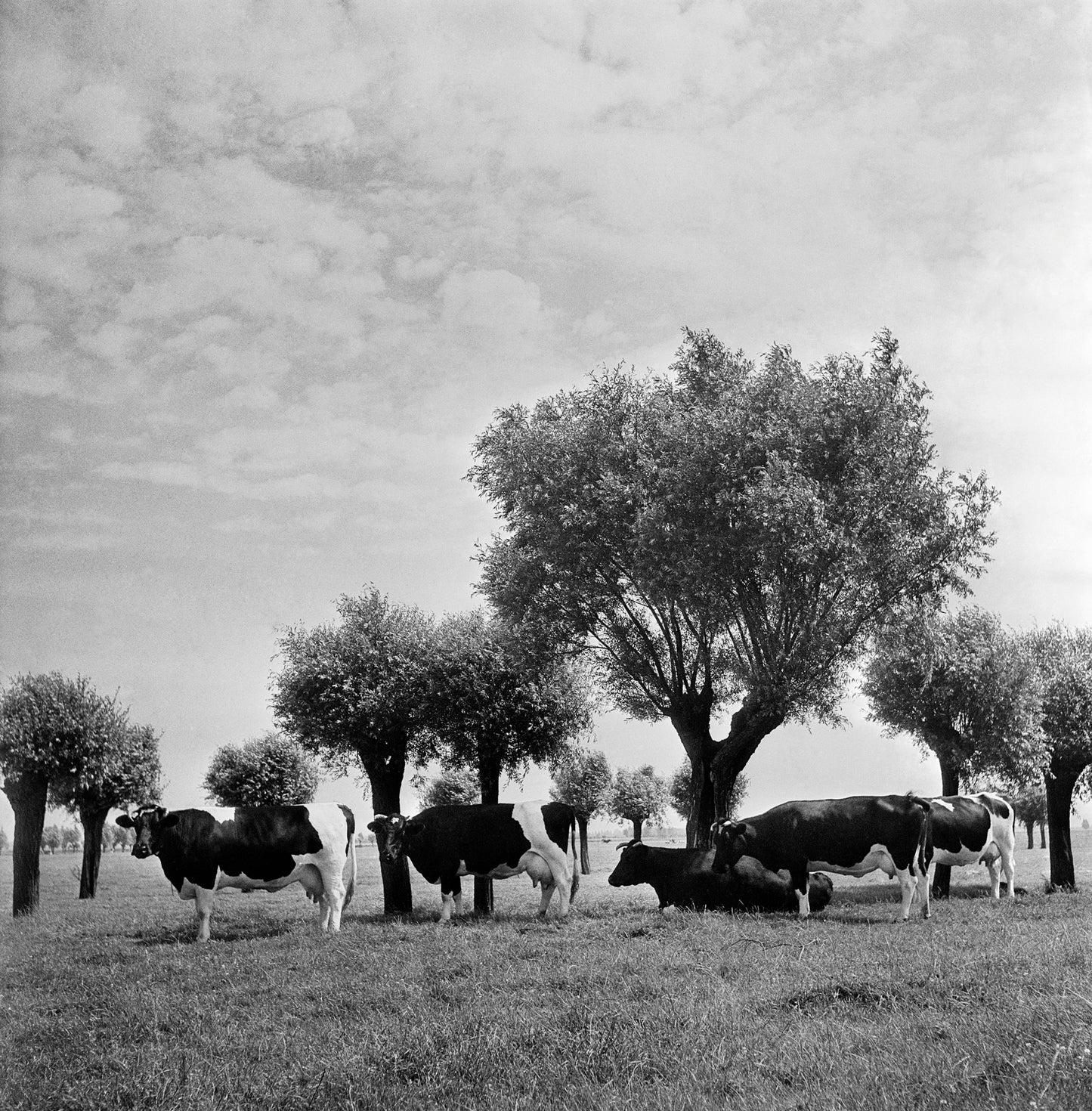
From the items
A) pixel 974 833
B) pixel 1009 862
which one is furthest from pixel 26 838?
pixel 1009 862

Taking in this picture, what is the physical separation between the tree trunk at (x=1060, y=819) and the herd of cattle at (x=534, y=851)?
41.7 feet

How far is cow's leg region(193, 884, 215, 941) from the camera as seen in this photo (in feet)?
63.6

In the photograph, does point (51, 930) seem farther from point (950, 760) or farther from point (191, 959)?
point (950, 760)

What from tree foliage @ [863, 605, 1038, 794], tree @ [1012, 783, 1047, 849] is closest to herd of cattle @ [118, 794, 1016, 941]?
tree foliage @ [863, 605, 1038, 794]

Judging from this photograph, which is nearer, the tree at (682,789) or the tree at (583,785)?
the tree at (583,785)

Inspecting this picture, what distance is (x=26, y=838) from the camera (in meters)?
26.5

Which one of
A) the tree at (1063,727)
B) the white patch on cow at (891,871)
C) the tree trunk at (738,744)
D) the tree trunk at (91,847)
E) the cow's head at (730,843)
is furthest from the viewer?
the tree trunk at (91,847)

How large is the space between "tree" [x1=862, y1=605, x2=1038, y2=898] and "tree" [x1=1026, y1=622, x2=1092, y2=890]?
1.28 meters

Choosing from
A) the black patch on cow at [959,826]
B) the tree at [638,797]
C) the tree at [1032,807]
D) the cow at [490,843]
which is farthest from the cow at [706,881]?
the tree at [1032,807]

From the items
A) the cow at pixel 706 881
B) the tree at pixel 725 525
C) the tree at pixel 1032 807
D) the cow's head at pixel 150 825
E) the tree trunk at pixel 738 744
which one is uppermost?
the tree at pixel 725 525

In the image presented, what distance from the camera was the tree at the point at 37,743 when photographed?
1035 inches

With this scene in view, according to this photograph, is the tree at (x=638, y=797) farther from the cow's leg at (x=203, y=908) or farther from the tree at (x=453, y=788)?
the cow's leg at (x=203, y=908)

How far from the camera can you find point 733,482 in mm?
24031

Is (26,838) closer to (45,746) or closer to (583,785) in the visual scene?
(45,746)
